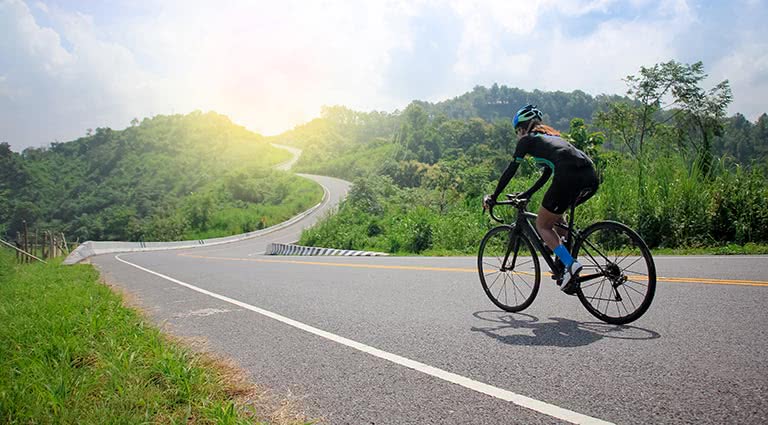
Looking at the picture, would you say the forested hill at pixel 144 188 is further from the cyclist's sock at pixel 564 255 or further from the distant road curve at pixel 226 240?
the cyclist's sock at pixel 564 255

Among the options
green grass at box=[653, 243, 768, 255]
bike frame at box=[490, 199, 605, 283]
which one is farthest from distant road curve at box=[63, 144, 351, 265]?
green grass at box=[653, 243, 768, 255]

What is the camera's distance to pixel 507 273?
5348 millimetres

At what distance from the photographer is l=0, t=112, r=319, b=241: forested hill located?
60.0m

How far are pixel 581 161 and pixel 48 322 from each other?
5.86m

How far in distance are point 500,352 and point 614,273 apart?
1.49m

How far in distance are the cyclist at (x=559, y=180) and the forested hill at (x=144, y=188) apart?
5345cm

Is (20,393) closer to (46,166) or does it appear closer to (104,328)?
(104,328)

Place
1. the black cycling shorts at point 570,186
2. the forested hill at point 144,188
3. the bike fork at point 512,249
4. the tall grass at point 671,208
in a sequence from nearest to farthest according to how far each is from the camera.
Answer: the black cycling shorts at point 570,186, the bike fork at point 512,249, the tall grass at point 671,208, the forested hill at point 144,188

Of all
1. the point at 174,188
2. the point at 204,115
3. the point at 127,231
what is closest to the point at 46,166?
the point at 174,188

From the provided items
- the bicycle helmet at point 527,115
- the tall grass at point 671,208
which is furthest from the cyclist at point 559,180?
the tall grass at point 671,208

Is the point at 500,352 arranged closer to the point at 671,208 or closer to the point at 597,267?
the point at 597,267

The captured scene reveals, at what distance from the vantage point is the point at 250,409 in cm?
275

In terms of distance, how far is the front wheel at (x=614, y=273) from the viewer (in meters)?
4.08

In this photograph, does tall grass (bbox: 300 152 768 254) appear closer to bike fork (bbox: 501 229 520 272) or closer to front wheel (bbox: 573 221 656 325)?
bike fork (bbox: 501 229 520 272)
